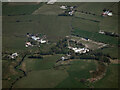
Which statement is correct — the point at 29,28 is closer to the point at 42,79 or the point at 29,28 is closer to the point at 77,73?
the point at 42,79

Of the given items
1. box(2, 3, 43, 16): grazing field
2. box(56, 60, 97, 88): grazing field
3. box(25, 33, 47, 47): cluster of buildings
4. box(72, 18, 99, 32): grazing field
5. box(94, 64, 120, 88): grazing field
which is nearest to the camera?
box(94, 64, 120, 88): grazing field

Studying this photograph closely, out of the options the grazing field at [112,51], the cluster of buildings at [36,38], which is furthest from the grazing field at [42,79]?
the cluster of buildings at [36,38]

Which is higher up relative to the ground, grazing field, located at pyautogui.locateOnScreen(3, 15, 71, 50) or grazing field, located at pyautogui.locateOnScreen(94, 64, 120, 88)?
grazing field, located at pyautogui.locateOnScreen(3, 15, 71, 50)

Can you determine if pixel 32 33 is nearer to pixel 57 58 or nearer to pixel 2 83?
pixel 57 58

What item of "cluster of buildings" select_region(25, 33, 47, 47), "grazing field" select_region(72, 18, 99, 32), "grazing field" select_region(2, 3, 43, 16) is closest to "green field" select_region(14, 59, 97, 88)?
"cluster of buildings" select_region(25, 33, 47, 47)

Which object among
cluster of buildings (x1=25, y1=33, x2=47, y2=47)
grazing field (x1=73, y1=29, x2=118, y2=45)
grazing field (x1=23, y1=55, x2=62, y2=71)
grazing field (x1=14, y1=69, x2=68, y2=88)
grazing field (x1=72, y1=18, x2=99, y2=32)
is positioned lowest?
grazing field (x1=14, y1=69, x2=68, y2=88)

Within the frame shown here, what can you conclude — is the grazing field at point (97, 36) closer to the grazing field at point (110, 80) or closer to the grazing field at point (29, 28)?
the grazing field at point (29, 28)

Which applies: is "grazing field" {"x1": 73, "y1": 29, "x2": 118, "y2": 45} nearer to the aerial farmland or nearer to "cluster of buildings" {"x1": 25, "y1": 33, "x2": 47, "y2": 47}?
the aerial farmland

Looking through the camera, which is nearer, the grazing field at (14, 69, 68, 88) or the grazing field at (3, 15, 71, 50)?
the grazing field at (14, 69, 68, 88)

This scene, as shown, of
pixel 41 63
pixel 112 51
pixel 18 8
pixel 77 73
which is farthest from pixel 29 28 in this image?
pixel 77 73
